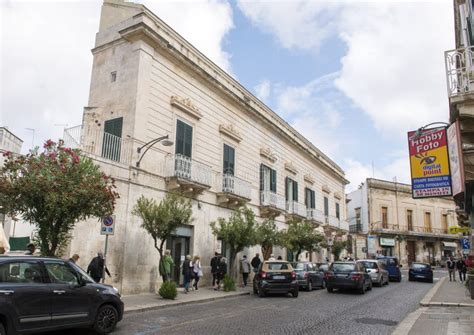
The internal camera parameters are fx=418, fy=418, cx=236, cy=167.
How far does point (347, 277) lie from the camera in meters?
18.1

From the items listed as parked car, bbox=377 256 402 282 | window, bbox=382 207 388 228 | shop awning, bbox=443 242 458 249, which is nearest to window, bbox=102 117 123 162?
parked car, bbox=377 256 402 282

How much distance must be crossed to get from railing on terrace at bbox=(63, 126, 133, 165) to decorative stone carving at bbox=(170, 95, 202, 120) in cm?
350

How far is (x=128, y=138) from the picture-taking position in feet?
55.2

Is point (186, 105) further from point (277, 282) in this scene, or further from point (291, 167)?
point (291, 167)

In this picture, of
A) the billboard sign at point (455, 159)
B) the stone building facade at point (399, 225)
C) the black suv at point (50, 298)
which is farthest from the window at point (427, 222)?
the black suv at point (50, 298)

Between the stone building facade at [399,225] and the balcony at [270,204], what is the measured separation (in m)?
27.5

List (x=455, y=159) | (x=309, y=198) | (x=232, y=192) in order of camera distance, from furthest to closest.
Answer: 1. (x=309, y=198)
2. (x=232, y=192)
3. (x=455, y=159)

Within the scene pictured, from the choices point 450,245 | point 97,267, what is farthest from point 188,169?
point 450,245

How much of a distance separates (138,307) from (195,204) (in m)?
7.92

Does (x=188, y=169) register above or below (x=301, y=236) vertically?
above

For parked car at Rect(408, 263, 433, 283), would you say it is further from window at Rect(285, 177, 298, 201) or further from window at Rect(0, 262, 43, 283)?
window at Rect(0, 262, 43, 283)

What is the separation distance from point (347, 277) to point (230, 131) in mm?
9966

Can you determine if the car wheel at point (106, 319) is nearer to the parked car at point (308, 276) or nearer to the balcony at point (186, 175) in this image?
the balcony at point (186, 175)

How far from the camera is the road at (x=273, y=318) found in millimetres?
9189
